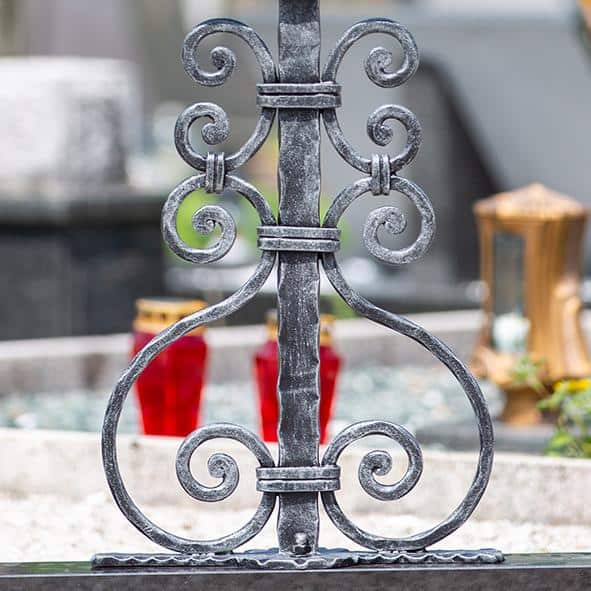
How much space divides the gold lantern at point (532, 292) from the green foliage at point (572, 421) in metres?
0.38

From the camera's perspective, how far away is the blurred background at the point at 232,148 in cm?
717

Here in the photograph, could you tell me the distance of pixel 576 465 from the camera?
3.58 meters

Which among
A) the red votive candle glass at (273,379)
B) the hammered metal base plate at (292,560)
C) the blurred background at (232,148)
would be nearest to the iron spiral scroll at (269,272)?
the hammered metal base plate at (292,560)

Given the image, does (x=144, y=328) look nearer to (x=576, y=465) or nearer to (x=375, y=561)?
(x=576, y=465)

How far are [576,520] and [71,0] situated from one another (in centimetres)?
1502

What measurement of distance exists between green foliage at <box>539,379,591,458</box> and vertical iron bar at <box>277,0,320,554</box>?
1.50m

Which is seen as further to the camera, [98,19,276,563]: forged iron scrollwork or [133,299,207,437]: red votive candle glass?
[133,299,207,437]: red votive candle glass

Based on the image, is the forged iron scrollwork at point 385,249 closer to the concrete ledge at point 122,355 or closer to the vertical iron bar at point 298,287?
the vertical iron bar at point 298,287

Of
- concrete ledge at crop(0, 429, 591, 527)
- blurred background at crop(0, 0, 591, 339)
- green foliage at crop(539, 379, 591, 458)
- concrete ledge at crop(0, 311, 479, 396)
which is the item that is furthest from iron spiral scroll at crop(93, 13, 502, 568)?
blurred background at crop(0, 0, 591, 339)

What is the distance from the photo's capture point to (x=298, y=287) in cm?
264

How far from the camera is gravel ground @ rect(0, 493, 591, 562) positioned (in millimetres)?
3377

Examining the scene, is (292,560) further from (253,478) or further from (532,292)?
(532,292)

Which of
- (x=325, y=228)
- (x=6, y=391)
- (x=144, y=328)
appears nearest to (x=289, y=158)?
(x=325, y=228)

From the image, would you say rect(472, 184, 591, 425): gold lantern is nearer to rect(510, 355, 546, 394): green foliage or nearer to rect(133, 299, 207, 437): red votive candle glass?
rect(510, 355, 546, 394): green foliage
